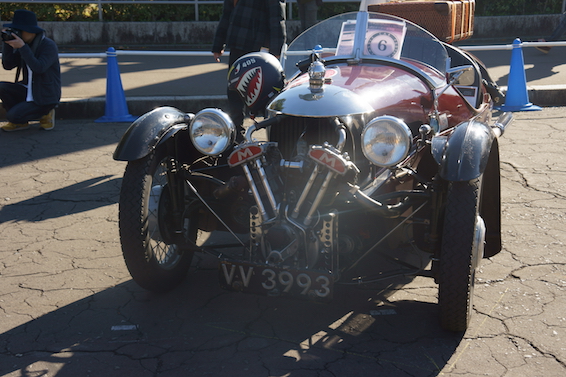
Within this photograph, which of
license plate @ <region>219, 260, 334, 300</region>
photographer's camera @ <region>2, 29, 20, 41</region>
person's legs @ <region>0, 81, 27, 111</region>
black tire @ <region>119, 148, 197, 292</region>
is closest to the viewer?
license plate @ <region>219, 260, 334, 300</region>

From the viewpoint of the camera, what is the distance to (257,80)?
4.30 metres

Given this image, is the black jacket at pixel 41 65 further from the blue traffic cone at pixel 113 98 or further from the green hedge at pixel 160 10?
the green hedge at pixel 160 10

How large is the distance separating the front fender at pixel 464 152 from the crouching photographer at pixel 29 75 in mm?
5498

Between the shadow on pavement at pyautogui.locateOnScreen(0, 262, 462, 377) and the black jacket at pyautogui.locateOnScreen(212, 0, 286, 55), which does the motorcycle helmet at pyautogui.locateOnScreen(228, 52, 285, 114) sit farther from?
the black jacket at pyautogui.locateOnScreen(212, 0, 286, 55)

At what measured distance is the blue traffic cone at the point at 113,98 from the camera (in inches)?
324

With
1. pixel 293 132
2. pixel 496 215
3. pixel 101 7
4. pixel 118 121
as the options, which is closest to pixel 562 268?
pixel 496 215

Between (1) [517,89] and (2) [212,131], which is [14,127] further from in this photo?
(1) [517,89]

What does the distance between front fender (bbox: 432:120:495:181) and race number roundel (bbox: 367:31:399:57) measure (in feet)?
3.84

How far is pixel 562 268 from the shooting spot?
401cm

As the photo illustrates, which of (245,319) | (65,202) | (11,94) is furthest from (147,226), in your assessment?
(11,94)

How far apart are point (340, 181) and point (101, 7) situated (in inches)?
513

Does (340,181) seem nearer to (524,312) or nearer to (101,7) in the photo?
(524,312)

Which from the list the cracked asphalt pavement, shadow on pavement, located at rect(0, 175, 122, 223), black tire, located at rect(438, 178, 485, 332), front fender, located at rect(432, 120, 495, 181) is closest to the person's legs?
shadow on pavement, located at rect(0, 175, 122, 223)

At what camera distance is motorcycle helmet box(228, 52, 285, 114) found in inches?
170
